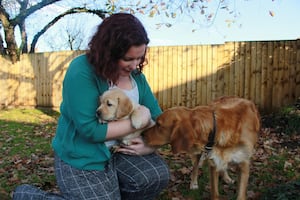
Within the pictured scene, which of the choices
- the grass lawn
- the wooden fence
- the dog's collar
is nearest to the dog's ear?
the dog's collar

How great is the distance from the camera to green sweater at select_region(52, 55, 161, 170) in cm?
260

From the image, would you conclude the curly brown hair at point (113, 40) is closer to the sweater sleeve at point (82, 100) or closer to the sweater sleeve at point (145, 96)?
the sweater sleeve at point (82, 100)

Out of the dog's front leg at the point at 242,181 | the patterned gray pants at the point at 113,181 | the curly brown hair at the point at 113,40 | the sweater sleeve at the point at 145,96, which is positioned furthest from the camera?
the dog's front leg at the point at 242,181

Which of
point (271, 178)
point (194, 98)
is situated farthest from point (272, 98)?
point (271, 178)

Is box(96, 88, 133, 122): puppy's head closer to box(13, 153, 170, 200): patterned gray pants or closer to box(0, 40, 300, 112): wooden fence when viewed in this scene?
box(13, 153, 170, 200): patterned gray pants

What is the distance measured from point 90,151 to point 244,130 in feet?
4.92

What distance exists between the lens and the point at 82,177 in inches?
105

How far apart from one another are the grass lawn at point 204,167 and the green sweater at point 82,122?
1.44 meters

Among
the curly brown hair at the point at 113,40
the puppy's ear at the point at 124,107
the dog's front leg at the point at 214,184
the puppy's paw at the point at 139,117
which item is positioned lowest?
the dog's front leg at the point at 214,184

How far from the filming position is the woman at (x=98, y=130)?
2590 mm

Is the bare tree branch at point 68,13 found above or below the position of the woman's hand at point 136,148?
above

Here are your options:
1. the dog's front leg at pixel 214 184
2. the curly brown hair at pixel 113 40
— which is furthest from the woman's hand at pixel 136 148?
the dog's front leg at pixel 214 184

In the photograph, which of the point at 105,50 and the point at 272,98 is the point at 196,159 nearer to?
the point at 105,50

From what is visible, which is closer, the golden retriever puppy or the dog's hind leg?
the golden retriever puppy
